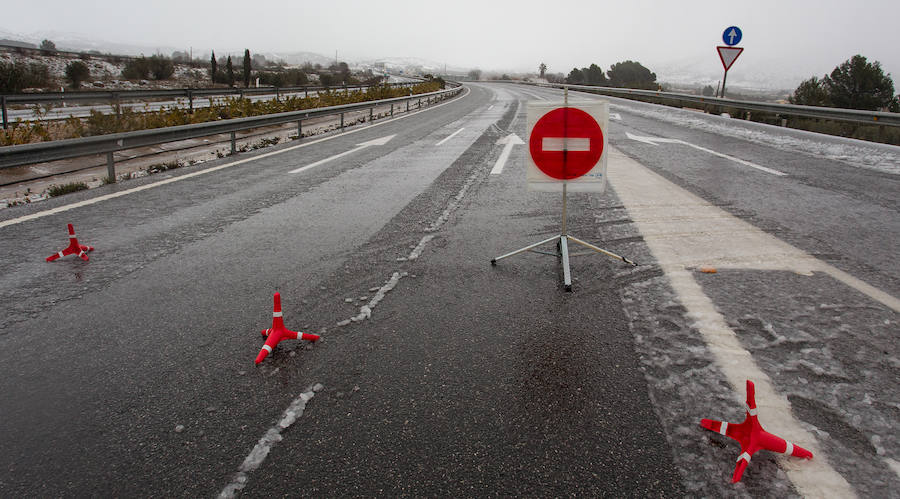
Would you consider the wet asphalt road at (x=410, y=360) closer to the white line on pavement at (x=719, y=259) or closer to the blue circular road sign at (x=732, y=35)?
the white line on pavement at (x=719, y=259)

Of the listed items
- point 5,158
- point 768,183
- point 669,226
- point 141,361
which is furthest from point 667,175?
point 5,158

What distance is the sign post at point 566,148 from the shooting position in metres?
4.78

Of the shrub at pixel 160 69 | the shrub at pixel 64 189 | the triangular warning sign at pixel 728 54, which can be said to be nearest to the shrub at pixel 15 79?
the shrub at pixel 160 69

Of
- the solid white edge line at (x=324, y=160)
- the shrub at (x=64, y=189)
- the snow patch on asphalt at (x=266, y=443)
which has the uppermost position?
the solid white edge line at (x=324, y=160)

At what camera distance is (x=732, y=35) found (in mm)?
21438

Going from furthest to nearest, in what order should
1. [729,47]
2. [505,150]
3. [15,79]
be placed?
[15,79] < [729,47] < [505,150]

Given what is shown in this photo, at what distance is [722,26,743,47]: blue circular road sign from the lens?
21.4 metres

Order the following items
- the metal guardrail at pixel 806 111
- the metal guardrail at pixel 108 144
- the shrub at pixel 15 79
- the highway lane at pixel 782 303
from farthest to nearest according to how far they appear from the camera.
A: the shrub at pixel 15 79 < the metal guardrail at pixel 806 111 < the metal guardrail at pixel 108 144 < the highway lane at pixel 782 303

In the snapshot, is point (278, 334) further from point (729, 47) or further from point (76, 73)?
point (76, 73)

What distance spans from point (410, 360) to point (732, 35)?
920 inches

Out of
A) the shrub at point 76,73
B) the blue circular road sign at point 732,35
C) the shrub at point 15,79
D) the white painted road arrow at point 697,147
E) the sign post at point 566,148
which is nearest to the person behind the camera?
the sign post at point 566,148

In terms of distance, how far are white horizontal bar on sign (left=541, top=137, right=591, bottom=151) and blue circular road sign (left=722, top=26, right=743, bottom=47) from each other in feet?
67.5

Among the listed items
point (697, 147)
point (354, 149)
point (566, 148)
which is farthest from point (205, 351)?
point (697, 147)

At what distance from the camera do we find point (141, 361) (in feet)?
10.3
